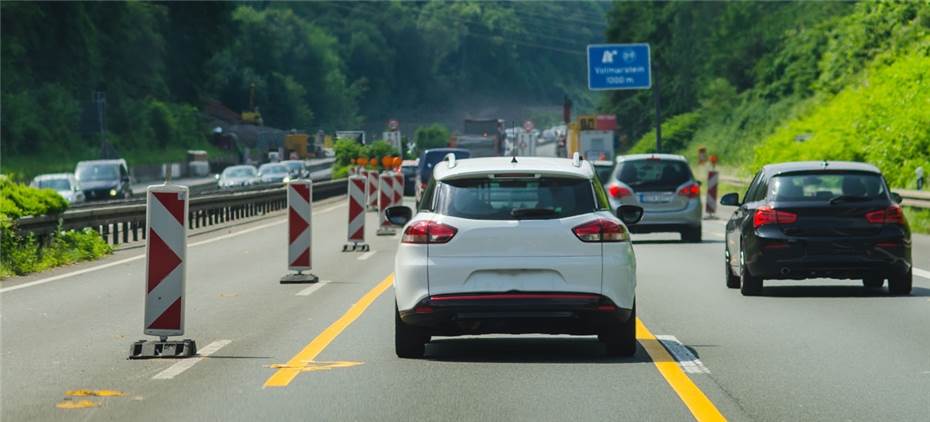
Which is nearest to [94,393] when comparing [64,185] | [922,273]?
[922,273]

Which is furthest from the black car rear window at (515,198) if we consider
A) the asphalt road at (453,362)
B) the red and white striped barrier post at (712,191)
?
the red and white striped barrier post at (712,191)

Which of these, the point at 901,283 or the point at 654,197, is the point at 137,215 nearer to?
the point at 654,197

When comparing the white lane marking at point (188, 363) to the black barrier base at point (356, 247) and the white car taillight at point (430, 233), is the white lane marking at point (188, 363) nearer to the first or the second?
the white car taillight at point (430, 233)

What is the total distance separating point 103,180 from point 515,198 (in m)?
42.7

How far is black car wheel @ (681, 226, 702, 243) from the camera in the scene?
2803 cm

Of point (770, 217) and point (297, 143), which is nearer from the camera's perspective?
point (770, 217)

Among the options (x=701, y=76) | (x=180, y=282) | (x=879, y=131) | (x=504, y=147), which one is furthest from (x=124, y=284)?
(x=701, y=76)

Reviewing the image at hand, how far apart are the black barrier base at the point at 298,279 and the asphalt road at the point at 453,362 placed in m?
0.39

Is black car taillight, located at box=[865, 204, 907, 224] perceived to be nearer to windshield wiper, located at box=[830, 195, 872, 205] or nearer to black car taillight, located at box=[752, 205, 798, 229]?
windshield wiper, located at box=[830, 195, 872, 205]

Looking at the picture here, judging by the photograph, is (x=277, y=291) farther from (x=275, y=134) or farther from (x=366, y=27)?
(x=366, y=27)

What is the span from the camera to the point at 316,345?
1232 centimetres

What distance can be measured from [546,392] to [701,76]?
323 ft

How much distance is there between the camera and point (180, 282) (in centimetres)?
1173

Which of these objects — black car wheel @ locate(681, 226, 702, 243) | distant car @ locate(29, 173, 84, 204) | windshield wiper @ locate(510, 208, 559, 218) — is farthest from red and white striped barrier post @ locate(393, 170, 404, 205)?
windshield wiper @ locate(510, 208, 559, 218)
